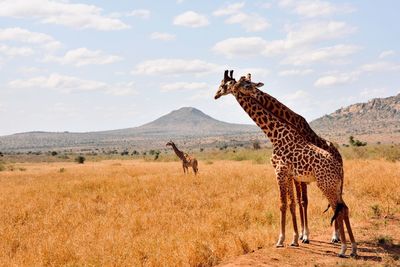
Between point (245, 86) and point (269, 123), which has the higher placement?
point (245, 86)

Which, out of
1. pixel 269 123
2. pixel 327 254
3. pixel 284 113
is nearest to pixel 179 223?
pixel 269 123

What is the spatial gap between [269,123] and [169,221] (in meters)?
4.24

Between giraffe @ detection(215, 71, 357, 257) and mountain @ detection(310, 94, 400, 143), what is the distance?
3308 inches

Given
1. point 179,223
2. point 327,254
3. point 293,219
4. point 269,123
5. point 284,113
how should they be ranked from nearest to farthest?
point 327,254, point 293,219, point 269,123, point 284,113, point 179,223

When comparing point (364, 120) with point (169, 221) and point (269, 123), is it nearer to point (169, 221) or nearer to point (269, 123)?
point (169, 221)

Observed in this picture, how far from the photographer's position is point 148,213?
12.1 meters

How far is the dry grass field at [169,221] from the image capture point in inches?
299

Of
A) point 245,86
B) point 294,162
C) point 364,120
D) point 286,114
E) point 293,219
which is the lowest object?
point 293,219

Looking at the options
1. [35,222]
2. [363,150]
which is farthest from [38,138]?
[35,222]

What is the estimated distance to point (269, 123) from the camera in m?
7.84

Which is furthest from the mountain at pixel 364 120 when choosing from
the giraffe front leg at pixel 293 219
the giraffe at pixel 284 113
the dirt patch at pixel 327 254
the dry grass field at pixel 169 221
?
the giraffe front leg at pixel 293 219

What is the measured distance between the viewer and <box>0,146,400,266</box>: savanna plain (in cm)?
735

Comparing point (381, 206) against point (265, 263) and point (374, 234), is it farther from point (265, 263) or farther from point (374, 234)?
point (265, 263)

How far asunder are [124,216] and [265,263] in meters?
6.12
